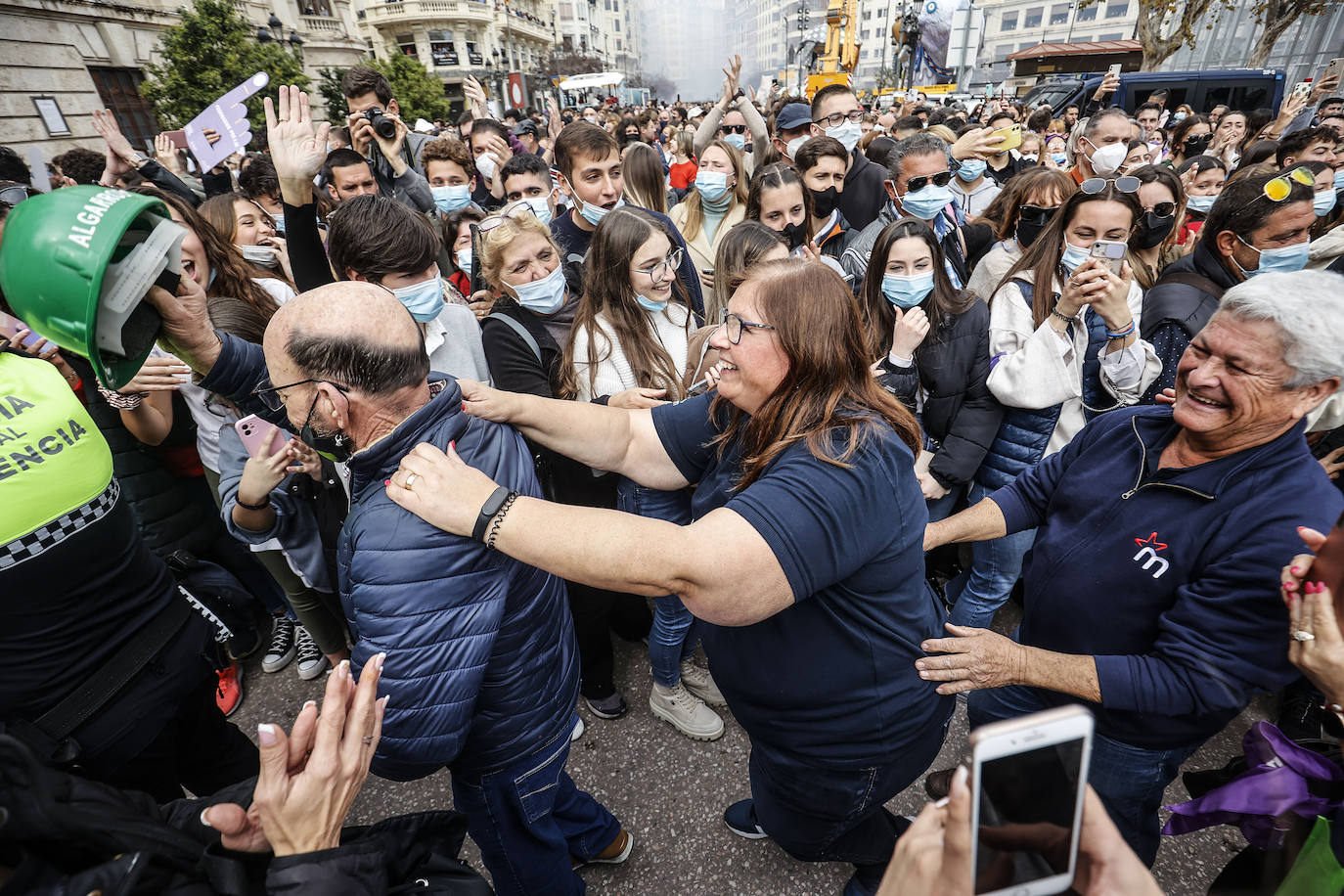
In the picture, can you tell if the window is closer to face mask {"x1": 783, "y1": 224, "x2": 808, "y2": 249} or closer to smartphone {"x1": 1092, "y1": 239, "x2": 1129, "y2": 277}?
face mask {"x1": 783, "y1": 224, "x2": 808, "y2": 249}

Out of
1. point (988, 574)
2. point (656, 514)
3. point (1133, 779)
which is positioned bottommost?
point (988, 574)

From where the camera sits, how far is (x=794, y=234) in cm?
390

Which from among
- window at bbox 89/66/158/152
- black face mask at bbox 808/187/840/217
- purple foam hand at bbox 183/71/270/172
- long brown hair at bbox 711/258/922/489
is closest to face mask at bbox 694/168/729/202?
black face mask at bbox 808/187/840/217

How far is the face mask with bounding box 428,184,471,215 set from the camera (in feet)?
15.2

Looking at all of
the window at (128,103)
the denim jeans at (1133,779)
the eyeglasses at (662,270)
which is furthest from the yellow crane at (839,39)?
the denim jeans at (1133,779)

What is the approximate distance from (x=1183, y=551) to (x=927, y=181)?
283 cm

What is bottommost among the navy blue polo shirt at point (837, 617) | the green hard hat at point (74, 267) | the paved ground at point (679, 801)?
the paved ground at point (679, 801)

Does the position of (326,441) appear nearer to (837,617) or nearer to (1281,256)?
(837,617)

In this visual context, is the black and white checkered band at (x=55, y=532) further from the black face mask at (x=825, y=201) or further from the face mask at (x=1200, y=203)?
the face mask at (x=1200, y=203)

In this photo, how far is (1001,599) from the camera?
9.97 ft

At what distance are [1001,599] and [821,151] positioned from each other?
10.5 ft

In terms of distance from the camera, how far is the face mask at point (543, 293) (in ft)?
8.89

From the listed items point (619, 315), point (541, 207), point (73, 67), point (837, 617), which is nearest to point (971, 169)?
point (541, 207)

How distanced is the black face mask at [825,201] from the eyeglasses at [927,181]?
2.54 ft
